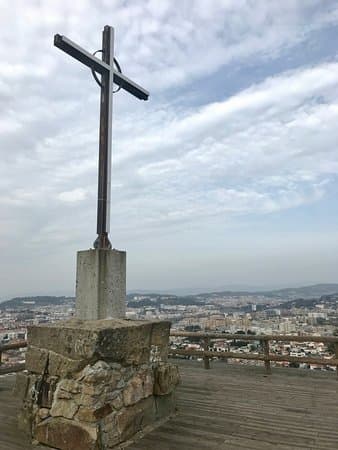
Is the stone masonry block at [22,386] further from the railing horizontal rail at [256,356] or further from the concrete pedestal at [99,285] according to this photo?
the railing horizontal rail at [256,356]

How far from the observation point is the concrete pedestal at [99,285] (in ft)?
13.4

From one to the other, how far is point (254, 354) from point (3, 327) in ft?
15.5

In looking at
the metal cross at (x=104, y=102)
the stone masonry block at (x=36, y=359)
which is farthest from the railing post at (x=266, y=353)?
the stone masonry block at (x=36, y=359)

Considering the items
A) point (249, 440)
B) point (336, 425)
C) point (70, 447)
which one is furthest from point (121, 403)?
point (336, 425)

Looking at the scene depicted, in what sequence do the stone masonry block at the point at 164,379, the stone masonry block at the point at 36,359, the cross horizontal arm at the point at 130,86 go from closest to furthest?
the stone masonry block at the point at 36,359, the stone masonry block at the point at 164,379, the cross horizontal arm at the point at 130,86

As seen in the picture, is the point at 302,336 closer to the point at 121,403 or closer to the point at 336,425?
the point at 336,425

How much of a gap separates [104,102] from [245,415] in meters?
4.03

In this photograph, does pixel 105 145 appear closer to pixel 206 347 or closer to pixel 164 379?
pixel 164 379

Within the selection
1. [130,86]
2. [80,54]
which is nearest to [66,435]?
[80,54]

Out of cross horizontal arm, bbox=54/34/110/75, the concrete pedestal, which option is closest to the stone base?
the concrete pedestal

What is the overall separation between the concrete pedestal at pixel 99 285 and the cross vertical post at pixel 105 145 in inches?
6.9

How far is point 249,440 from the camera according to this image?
3.71m

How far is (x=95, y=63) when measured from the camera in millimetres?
4527

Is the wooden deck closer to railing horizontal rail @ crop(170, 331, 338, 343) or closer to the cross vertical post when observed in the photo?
railing horizontal rail @ crop(170, 331, 338, 343)
